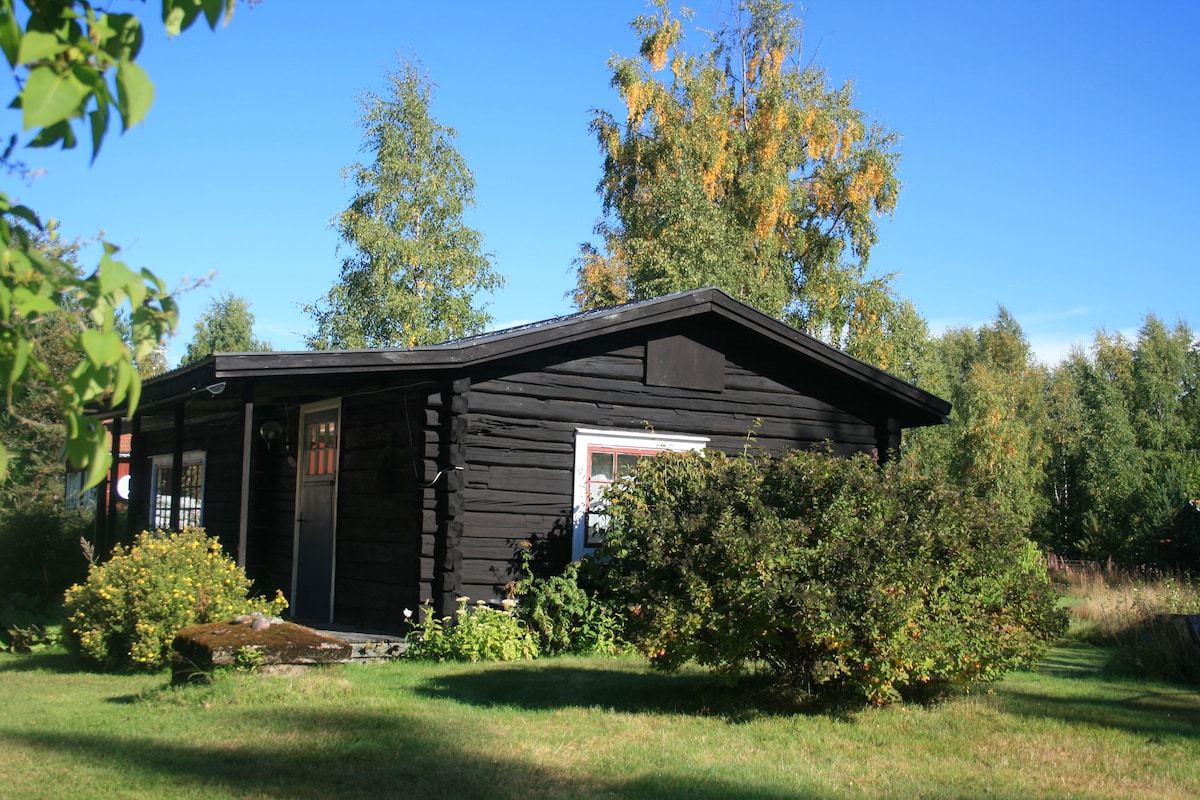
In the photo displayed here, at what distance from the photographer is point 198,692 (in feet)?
25.3

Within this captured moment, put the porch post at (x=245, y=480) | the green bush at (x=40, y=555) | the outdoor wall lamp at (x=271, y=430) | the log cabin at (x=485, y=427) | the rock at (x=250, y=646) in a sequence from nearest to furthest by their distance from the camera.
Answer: the rock at (x=250, y=646) < the porch post at (x=245, y=480) < the log cabin at (x=485, y=427) < the outdoor wall lamp at (x=271, y=430) < the green bush at (x=40, y=555)

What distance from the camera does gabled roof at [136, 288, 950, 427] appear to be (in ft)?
30.9

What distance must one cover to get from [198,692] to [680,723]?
3.58 m

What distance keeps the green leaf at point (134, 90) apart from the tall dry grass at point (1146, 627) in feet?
32.8

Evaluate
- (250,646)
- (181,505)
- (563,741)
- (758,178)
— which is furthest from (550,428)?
(758,178)

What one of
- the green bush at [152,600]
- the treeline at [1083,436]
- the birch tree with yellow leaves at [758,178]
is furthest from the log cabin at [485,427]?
the birch tree with yellow leaves at [758,178]

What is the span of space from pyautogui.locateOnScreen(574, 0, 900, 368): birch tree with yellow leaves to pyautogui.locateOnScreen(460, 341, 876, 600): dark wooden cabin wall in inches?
537

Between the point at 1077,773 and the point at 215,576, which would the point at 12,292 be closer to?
the point at 1077,773

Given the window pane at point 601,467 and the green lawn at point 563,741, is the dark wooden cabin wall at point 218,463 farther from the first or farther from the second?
the green lawn at point 563,741

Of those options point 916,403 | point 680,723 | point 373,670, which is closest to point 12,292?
point 680,723

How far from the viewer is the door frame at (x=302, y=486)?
12146mm

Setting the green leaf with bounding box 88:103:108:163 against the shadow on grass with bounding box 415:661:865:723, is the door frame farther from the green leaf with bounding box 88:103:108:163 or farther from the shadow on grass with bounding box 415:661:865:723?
the green leaf with bounding box 88:103:108:163

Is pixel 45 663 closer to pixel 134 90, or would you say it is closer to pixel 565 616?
pixel 565 616

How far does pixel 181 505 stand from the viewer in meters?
16.4
